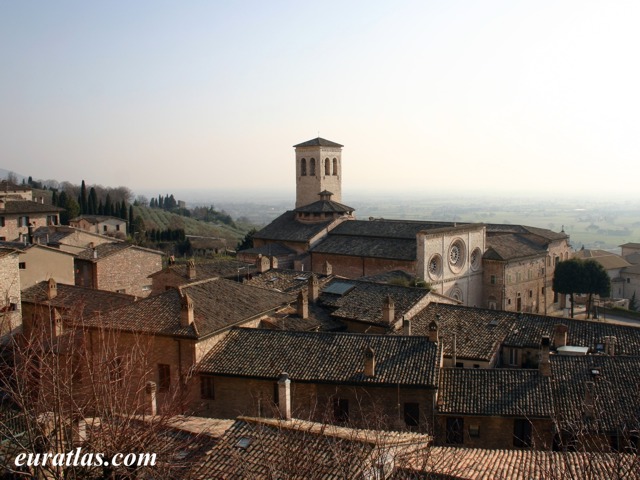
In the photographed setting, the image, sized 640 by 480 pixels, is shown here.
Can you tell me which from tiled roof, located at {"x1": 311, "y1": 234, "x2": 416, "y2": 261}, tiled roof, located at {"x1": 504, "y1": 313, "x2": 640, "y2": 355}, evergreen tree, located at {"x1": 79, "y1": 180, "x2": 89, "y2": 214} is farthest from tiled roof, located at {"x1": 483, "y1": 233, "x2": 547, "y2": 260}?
evergreen tree, located at {"x1": 79, "y1": 180, "x2": 89, "y2": 214}

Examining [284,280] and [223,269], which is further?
[223,269]

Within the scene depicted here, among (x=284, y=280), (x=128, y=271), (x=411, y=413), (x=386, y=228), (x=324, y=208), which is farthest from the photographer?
(x=324, y=208)

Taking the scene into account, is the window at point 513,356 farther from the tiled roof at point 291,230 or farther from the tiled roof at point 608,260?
the tiled roof at point 608,260

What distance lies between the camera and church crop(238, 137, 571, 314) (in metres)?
35.2

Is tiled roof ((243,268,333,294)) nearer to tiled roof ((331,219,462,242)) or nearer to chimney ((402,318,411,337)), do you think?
chimney ((402,318,411,337))

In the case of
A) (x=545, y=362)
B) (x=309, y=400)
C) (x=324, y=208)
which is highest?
(x=324, y=208)

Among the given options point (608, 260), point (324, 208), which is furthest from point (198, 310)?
point (608, 260)

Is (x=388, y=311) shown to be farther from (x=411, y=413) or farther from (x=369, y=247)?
(x=369, y=247)

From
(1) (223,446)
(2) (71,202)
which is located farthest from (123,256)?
(2) (71,202)

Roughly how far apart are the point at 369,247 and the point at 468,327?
13607mm

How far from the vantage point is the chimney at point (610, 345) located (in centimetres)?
2078

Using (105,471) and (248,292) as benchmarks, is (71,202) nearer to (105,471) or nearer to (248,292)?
(248,292)

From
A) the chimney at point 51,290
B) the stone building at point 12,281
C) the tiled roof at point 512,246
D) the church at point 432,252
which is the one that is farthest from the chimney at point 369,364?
the tiled roof at point 512,246

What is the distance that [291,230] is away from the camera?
42.7 m
